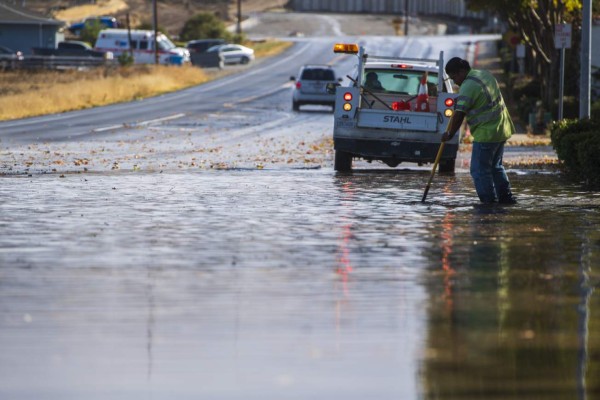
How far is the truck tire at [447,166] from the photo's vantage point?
22938 mm

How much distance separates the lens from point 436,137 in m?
22.5

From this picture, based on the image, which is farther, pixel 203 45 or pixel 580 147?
pixel 203 45

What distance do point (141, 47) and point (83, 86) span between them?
34.5 meters

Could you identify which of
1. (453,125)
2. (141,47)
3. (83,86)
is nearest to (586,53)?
(453,125)

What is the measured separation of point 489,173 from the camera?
Answer: 671 inches

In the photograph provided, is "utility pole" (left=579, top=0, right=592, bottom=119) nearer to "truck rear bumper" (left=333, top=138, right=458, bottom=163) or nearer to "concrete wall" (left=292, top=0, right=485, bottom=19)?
"truck rear bumper" (left=333, top=138, right=458, bottom=163)

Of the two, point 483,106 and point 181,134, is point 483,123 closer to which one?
point 483,106

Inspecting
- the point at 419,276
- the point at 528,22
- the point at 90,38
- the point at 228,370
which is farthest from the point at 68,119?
the point at 90,38

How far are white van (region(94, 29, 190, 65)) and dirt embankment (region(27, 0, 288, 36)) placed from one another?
42.4m

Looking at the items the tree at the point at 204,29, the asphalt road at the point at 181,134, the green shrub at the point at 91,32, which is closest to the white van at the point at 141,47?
the green shrub at the point at 91,32

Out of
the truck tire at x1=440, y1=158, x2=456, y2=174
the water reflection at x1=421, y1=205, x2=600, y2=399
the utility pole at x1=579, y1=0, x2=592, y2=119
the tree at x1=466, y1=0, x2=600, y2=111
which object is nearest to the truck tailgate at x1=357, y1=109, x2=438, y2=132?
the truck tire at x1=440, y1=158, x2=456, y2=174

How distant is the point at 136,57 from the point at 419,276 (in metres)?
82.7

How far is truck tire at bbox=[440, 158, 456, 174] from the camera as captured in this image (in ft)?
75.3

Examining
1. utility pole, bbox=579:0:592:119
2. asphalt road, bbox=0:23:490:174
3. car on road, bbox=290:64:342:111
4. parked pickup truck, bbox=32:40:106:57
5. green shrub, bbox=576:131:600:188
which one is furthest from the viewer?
parked pickup truck, bbox=32:40:106:57
